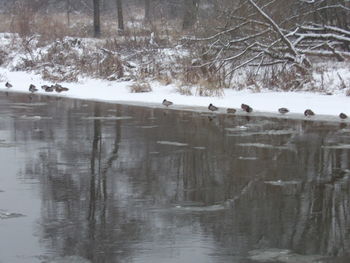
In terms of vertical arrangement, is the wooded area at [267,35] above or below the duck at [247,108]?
above

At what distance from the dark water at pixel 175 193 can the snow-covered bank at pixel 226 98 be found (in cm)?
259

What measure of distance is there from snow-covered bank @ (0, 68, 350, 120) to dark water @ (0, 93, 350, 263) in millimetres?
2588

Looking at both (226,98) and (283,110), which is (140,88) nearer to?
(226,98)

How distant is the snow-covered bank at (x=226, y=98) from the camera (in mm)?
16891

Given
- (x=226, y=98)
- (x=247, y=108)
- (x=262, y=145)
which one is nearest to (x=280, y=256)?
(x=262, y=145)

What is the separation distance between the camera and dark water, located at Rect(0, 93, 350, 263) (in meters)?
5.89

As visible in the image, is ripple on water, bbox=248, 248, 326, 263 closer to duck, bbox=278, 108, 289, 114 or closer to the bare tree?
duck, bbox=278, 108, 289, 114

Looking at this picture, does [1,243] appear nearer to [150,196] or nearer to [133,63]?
[150,196]

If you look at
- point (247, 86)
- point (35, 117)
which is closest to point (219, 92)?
point (247, 86)

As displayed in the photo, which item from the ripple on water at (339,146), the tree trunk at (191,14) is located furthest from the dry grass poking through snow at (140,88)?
the ripple on water at (339,146)

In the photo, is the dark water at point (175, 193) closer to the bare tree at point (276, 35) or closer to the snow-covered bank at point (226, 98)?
the snow-covered bank at point (226, 98)

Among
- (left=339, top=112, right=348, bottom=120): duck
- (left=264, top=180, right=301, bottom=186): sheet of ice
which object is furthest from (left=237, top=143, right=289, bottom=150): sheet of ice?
(left=339, top=112, right=348, bottom=120): duck

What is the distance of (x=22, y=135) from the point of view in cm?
1298

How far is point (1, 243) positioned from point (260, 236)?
244 cm
